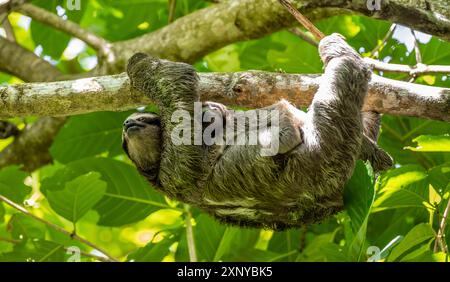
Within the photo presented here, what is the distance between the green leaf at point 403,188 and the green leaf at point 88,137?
3930mm

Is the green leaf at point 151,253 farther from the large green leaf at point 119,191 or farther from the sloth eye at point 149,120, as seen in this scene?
the sloth eye at point 149,120

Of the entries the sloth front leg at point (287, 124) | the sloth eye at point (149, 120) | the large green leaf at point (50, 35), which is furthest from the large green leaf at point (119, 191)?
the large green leaf at point (50, 35)

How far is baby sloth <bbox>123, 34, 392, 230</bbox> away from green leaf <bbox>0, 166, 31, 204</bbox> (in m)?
1.93

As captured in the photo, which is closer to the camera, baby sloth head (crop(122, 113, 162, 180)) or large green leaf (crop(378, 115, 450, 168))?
baby sloth head (crop(122, 113, 162, 180))

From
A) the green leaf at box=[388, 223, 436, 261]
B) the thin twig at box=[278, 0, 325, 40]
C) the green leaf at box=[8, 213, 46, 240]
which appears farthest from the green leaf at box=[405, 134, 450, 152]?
the green leaf at box=[8, 213, 46, 240]

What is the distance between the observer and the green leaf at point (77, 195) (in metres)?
7.38

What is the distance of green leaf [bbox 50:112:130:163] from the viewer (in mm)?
9156

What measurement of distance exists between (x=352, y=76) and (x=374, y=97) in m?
0.39

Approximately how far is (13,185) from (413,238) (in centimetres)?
480

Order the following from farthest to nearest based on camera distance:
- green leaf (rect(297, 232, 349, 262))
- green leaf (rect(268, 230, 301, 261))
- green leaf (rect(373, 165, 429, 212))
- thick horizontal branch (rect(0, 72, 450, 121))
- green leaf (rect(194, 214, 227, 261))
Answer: green leaf (rect(268, 230, 301, 261))
green leaf (rect(297, 232, 349, 262))
green leaf (rect(194, 214, 227, 261))
green leaf (rect(373, 165, 429, 212))
thick horizontal branch (rect(0, 72, 450, 121))

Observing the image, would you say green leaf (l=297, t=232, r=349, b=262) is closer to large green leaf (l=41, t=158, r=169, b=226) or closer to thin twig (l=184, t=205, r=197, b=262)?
thin twig (l=184, t=205, r=197, b=262)

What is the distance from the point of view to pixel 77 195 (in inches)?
297

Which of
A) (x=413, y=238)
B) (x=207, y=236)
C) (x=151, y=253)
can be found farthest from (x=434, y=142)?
(x=151, y=253)
